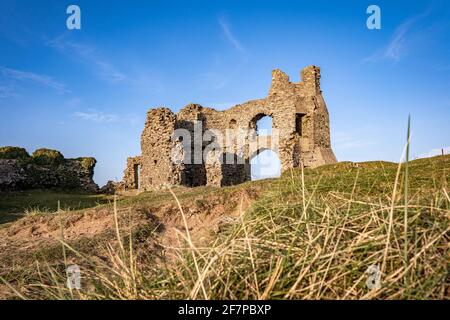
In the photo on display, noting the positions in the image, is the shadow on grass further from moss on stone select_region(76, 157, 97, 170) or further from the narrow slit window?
the narrow slit window

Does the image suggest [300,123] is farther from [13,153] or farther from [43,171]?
[13,153]

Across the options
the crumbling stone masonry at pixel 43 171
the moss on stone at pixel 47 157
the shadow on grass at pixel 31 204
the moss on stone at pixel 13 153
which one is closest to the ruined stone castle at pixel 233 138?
the crumbling stone masonry at pixel 43 171

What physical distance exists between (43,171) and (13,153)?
2.81 m

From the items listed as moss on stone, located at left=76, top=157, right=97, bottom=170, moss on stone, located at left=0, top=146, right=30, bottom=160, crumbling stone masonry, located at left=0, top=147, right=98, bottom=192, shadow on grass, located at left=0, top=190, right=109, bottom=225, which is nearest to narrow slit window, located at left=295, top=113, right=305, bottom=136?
shadow on grass, located at left=0, top=190, right=109, bottom=225

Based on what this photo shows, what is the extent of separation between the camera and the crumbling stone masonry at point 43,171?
21.7 meters

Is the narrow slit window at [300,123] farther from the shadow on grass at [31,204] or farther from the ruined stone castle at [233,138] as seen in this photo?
the shadow on grass at [31,204]

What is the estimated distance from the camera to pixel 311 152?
23094 millimetres

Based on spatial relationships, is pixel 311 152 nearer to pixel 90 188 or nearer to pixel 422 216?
pixel 90 188

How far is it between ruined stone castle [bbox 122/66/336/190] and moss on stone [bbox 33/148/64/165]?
4806 millimetres

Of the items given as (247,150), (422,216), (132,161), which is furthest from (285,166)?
(422,216)

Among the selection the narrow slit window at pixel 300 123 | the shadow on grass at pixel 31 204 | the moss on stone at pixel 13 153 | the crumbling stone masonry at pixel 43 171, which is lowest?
the shadow on grass at pixel 31 204

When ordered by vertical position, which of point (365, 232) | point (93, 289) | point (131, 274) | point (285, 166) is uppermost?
Result: point (285, 166)
